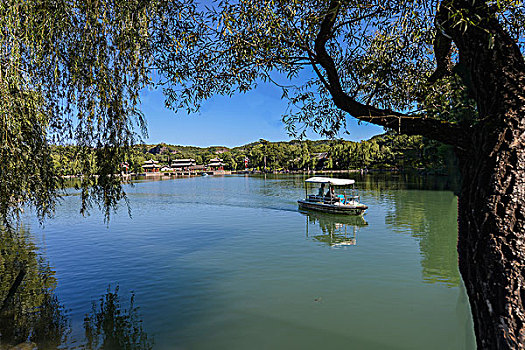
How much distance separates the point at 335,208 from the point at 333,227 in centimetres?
401

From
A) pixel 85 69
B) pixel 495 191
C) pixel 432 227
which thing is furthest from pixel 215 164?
pixel 495 191

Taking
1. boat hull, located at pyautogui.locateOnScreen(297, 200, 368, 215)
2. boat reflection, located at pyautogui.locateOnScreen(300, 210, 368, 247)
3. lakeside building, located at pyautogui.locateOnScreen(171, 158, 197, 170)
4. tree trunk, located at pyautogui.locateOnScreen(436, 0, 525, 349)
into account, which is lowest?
boat reflection, located at pyautogui.locateOnScreen(300, 210, 368, 247)

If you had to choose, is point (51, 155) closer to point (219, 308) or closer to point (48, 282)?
point (219, 308)

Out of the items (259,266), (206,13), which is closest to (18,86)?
(206,13)

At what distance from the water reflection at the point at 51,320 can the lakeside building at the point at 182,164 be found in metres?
150

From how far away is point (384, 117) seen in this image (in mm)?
4059

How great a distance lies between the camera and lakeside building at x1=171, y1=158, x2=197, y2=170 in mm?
159375

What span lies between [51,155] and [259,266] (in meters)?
9.66

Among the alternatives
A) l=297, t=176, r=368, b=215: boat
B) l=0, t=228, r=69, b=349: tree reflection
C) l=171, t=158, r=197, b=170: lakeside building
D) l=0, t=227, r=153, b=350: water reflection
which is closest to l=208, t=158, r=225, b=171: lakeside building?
l=171, t=158, r=197, b=170: lakeside building

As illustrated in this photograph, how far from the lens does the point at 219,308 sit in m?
9.92

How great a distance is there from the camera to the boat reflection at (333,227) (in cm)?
1855

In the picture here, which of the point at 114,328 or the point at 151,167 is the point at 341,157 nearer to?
the point at 151,167

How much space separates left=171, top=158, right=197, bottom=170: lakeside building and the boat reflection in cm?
13829

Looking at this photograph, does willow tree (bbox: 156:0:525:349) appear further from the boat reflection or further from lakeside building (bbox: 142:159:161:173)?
lakeside building (bbox: 142:159:161:173)
